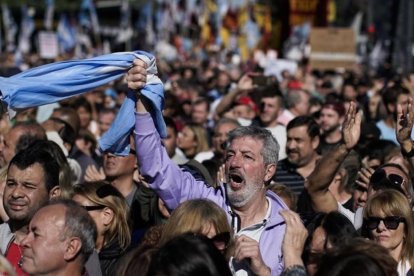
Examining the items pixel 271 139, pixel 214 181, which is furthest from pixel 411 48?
pixel 271 139

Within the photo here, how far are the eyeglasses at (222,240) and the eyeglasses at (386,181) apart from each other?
163 centimetres

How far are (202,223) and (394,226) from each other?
1189 mm

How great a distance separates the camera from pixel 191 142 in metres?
11.4

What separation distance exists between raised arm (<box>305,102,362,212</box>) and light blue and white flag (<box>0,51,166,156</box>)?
1524 millimetres

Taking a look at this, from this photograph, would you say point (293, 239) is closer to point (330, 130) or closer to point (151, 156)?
point (151, 156)

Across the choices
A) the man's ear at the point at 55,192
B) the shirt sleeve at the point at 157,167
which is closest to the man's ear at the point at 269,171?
the shirt sleeve at the point at 157,167

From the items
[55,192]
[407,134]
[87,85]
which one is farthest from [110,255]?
[407,134]

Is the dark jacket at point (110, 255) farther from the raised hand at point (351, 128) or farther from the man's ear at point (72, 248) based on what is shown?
the raised hand at point (351, 128)

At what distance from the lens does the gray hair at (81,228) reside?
552 centimetres

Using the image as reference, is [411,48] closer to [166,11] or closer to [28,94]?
[28,94]

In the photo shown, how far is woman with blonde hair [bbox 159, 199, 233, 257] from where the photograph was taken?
5641 millimetres

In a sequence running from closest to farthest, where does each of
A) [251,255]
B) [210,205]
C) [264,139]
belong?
[251,255], [210,205], [264,139]

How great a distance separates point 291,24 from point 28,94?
17.1 m

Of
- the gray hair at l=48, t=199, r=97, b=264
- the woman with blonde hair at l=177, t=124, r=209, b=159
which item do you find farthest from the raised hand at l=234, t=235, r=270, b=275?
the woman with blonde hair at l=177, t=124, r=209, b=159
